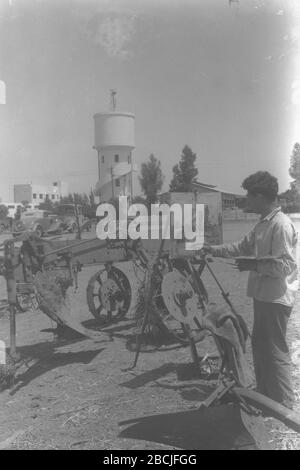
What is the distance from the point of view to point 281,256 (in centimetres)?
304

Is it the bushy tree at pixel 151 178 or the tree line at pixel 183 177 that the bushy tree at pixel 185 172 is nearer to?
the tree line at pixel 183 177

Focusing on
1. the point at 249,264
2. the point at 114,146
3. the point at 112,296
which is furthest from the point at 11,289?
the point at 114,146

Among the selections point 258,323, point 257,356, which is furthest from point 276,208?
point 257,356

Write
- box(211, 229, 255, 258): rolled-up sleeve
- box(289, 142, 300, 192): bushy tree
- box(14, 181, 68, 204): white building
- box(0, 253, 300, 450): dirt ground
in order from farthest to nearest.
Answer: box(14, 181, 68, 204): white building → box(289, 142, 300, 192): bushy tree → box(211, 229, 255, 258): rolled-up sleeve → box(0, 253, 300, 450): dirt ground

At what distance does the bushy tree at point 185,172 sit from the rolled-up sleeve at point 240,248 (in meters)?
1.53

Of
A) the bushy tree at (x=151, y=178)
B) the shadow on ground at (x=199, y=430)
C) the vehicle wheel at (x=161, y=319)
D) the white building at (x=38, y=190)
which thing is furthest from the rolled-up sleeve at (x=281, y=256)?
the white building at (x=38, y=190)

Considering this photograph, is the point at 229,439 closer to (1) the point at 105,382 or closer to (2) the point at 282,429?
(2) the point at 282,429

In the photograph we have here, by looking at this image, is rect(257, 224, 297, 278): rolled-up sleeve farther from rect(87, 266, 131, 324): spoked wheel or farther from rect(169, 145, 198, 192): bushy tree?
rect(87, 266, 131, 324): spoked wheel

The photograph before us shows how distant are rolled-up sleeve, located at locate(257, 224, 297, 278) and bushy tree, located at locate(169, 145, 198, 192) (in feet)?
6.43

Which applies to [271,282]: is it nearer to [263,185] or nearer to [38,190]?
[263,185]

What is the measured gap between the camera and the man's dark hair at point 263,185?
10.4ft

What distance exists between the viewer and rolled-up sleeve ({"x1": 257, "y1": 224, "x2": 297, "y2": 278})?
9.97ft

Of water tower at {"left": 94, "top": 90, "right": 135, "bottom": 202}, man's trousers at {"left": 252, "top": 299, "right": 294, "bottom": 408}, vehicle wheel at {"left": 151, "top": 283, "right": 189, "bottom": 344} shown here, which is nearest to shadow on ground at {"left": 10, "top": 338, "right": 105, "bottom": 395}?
vehicle wheel at {"left": 151, "top": 283, "right": 189, "bottom": 344}

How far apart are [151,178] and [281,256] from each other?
301cm
